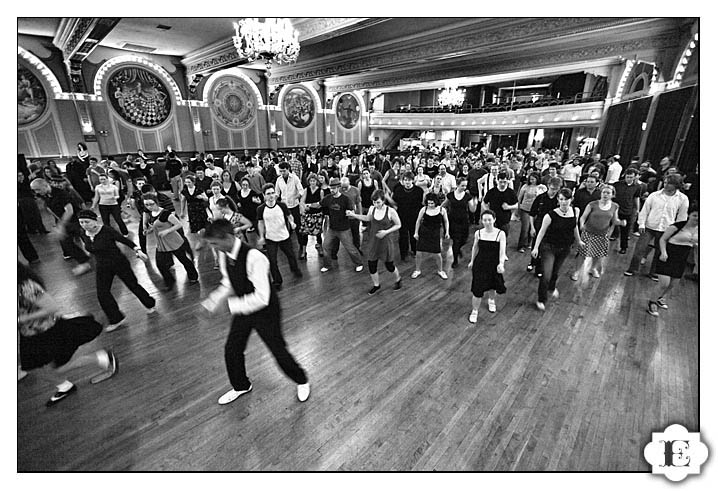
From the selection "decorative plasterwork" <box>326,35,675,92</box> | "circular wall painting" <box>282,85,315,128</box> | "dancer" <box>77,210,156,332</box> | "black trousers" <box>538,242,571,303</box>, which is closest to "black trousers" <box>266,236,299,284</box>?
"dancer" <box>77,210,156,332</box>

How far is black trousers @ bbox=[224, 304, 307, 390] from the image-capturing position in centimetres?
213

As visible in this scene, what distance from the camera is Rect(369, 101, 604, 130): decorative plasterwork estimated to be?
14.3m

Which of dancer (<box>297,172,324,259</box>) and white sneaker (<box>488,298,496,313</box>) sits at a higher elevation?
dancer (<box>297,172,324,259</box>)

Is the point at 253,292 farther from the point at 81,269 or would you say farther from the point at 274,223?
the point at 81,269

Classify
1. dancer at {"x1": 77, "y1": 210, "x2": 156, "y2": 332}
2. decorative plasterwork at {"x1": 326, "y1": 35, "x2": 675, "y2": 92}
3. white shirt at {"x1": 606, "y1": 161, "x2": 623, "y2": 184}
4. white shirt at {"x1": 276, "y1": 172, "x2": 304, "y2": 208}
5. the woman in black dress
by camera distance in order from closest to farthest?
dancer at {"x1": 77, "y1": 210, "x2": 156, "y2": 332} → the woman in black dress → white shirt at {"x1": 276, "y1": 172, "x2": 304, "y2": 208} → white shirt at {"x1": 606, "y1": 161, "x2": 623, "y2": 184} → decorative plasterwork at {"x1": 326, "y1": 35, "x2": 675, "y2": 92}

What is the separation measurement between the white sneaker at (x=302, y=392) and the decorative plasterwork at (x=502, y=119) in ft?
55.4

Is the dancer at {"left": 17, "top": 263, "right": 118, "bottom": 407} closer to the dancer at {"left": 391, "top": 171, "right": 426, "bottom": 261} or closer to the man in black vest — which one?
the man in black vest

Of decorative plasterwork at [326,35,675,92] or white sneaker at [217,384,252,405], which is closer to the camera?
white sneaker at [217,384,252,405]

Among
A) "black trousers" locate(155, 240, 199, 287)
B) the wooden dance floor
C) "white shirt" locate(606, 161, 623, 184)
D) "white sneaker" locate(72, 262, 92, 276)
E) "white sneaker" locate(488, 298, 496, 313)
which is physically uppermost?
"white shirt" locate(606, 161, 623, 184)

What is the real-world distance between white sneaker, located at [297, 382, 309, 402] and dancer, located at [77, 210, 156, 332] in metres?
2.00

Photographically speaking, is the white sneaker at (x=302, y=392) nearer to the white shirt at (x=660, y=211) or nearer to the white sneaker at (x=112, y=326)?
the white sneaker at (x=112, y=326)
